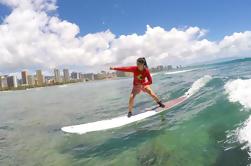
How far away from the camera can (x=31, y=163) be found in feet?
26.6

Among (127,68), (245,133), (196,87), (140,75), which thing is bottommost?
(245,133)

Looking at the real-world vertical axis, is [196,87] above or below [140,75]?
below

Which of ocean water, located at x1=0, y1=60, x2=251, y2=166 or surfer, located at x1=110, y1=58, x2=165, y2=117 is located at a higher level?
surfer, located at x1=110, y1=58, x2=165, y2=117

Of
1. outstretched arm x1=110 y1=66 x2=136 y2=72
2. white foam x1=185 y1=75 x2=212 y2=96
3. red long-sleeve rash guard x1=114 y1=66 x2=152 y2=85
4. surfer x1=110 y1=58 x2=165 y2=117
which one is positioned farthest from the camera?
white foam x1=185 y1=75 x2=212 y2=96

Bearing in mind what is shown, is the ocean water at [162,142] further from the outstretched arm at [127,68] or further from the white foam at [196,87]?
the white foam at [196,87]

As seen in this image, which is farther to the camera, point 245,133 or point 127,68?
point 127,68

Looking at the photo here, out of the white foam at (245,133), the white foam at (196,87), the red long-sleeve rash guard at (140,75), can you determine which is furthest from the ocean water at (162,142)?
the white foam at (196,87)

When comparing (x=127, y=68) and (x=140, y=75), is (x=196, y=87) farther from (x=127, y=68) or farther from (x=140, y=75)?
(x=127, y=68)

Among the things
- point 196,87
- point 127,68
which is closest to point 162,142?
point 127,68

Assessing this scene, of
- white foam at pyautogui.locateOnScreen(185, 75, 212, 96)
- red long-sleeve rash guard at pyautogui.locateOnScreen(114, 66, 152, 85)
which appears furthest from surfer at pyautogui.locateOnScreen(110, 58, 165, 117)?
white foam at pyautogui.locateOnScreen(185, 75, 212, 96)

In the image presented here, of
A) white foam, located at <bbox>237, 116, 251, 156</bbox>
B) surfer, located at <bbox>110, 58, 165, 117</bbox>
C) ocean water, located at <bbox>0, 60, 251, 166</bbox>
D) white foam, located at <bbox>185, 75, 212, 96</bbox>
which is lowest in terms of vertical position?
ocean water, located at <bbox>0, 60, 251, 166</bbox>

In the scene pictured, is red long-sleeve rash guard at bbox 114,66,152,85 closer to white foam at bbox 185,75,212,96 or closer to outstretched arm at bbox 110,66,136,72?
outstretched arm at bbox 110,66,136,72

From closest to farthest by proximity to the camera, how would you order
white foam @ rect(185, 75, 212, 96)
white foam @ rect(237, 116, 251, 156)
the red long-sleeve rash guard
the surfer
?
white foam @ rect(237, 116, 251, 156), the surfer, the red long-sleeve rash guard, white foam @ rect(185, 75, 212, 96)

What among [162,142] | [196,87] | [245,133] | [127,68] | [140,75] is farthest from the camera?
[196,87]
